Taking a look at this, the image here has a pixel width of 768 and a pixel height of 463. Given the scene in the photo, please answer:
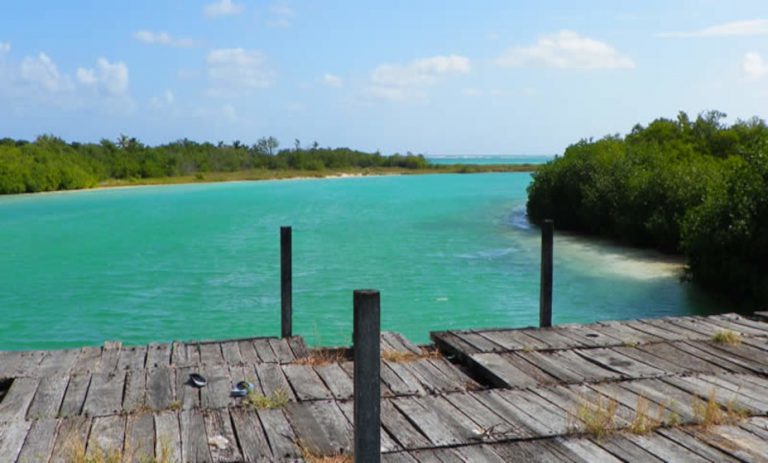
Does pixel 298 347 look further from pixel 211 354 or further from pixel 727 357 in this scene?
pixel 727 357

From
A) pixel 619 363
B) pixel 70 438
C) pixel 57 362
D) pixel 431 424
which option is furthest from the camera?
pixel 57 362

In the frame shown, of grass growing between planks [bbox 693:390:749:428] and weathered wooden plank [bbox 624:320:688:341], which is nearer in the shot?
grass growing between planks [bbox 693:390:749:428]

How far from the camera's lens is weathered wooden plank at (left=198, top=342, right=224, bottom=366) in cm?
718

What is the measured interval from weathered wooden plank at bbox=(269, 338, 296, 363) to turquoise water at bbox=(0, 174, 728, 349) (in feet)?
8.25

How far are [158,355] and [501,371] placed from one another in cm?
323

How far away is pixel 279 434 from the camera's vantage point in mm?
5156

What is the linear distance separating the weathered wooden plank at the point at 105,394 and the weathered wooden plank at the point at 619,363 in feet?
13.3

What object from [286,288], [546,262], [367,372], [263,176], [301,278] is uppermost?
[367,372]

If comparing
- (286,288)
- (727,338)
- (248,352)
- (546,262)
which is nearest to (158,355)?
(248,352)

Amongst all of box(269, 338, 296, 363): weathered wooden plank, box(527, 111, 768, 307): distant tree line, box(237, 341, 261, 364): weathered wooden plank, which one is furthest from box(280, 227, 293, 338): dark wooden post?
box(527, 111, 768, 307): distant tree line

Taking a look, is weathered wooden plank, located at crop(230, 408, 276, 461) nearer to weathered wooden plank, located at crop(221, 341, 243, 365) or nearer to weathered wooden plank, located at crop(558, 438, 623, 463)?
weathered wooden plank, located at crop(221, 341, 243, 365)

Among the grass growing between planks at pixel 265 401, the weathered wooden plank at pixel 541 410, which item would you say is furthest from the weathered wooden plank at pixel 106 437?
the weathered wooden plank at pixel 541 410

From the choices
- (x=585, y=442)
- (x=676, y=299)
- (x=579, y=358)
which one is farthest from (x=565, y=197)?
(x=585, y=442)

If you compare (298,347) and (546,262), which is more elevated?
(546,262)
